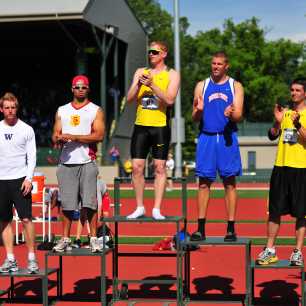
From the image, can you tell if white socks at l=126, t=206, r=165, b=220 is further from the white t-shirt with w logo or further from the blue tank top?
the white t-shirt with w logo

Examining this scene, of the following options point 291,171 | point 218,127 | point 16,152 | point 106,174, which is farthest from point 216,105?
point 106,174

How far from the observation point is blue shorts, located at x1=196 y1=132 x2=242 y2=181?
28.8 feet

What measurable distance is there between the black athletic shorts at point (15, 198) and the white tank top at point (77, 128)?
605 mm

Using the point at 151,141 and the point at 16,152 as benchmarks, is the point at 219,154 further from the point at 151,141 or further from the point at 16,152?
the point at 16,152

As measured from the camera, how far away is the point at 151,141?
29.5 feet

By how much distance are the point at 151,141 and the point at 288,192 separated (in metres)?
1.67

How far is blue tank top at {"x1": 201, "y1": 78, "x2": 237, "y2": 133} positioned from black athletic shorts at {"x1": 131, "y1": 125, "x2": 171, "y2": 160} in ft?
1.56

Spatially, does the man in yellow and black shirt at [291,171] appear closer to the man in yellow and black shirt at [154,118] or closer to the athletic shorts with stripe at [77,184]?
the man in yellow and black shirt at [154,118]

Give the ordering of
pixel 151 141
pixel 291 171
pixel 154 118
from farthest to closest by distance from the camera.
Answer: pixel 151 141 < pixel 154 118 < pixel 291 171

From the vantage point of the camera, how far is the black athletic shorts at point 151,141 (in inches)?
349

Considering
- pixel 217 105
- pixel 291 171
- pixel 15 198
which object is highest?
pixel 217 105

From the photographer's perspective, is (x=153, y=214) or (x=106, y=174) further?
(x=106, y=174)

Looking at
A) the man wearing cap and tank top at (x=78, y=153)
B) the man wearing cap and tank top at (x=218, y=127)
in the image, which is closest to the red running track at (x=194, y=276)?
the man wearing cap and tank top at (x=78, y=153)

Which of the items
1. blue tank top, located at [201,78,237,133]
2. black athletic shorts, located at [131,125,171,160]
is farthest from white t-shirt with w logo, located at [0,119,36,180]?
blue tank top, located at [201,78,237,133]
